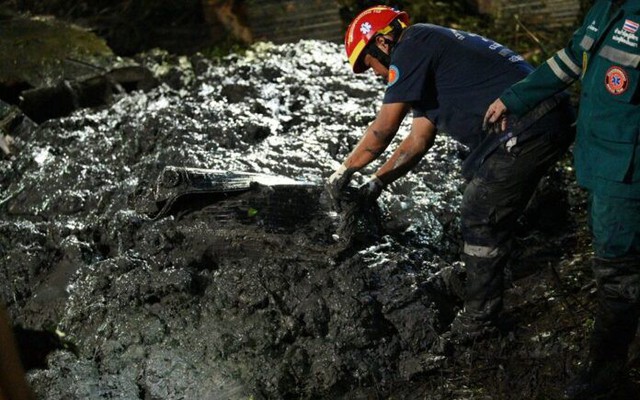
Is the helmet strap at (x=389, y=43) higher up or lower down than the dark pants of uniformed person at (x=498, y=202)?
higher up

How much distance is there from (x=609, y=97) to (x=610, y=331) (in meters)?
1.09

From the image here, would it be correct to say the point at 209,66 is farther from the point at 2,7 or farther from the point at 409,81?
the point at 409,81

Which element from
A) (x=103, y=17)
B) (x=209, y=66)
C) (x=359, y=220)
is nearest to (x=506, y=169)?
(x=359, y=220)

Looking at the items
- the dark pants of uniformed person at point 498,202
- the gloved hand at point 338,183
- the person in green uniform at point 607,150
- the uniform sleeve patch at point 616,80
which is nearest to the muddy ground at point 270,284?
the gloved hand at point 338,183

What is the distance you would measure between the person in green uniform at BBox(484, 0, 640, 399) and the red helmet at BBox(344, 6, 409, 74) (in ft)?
2.71

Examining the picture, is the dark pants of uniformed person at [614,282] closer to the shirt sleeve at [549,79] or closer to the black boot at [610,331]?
the black boot at [610,331]

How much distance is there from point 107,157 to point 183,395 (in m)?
2.69

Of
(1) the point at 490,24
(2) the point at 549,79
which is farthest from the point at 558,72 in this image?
(1) the point at 490,24

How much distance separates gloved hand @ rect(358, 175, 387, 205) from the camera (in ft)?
13.6

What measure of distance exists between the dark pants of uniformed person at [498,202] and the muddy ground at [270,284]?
258 millimetres

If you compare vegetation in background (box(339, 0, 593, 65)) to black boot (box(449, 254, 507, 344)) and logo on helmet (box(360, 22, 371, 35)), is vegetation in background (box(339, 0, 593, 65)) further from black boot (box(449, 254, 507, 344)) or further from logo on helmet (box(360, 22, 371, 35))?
black boot (box(449, 254, 507, 344))

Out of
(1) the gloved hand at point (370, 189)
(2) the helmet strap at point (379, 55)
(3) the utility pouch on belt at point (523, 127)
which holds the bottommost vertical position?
(1) the gloved hand at point (370, 189)

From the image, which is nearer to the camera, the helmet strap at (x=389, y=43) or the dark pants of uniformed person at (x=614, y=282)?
the dark pants of uniformed person at (x=614, y=282)

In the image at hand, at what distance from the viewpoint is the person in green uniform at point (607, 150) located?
2773 millimetres
